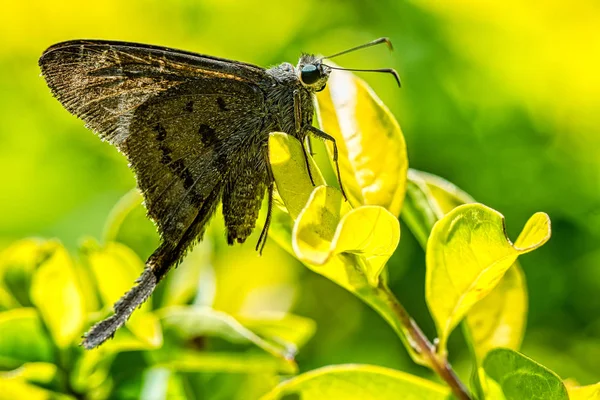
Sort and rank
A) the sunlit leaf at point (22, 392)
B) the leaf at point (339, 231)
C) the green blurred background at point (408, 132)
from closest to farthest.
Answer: the leaf at point (339, 231) → the sunlit leaf at point (22, 392) → the green blurred background at point (408, 132)

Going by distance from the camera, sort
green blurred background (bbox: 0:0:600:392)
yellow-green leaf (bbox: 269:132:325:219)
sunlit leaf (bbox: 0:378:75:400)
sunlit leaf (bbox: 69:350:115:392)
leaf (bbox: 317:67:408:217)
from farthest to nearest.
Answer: green blurred background (bbox: 0:0:600:392) → sunlit leaf (bbox: 69:350:115:392) → sunlit leaf (bbox: 0:378:75:400) → leaf (bbox: 317:67:408:217) → yellow-green leaf (bbox: 269:132:325:219)

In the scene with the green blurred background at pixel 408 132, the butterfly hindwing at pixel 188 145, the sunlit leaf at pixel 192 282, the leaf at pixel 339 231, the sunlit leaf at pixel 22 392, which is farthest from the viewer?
the green blurred background at pixel 408 132

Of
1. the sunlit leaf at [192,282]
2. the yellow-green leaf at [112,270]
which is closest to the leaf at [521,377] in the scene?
the yellow-green leaf at [112,270]

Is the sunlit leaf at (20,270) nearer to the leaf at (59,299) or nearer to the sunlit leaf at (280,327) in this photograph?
the leaf at (59,299)

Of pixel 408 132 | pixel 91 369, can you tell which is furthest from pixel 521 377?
pixel 408 132

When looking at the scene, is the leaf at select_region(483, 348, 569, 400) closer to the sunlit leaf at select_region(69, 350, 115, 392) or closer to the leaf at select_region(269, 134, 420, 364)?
the leaf at select_region(269, 134, 420, 364)

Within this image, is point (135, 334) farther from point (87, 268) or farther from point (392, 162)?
point (392, 162)

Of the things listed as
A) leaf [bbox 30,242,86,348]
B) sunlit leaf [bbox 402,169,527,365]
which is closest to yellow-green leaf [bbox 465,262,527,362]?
sunlit leaf [bbox 402,169,527,365]
